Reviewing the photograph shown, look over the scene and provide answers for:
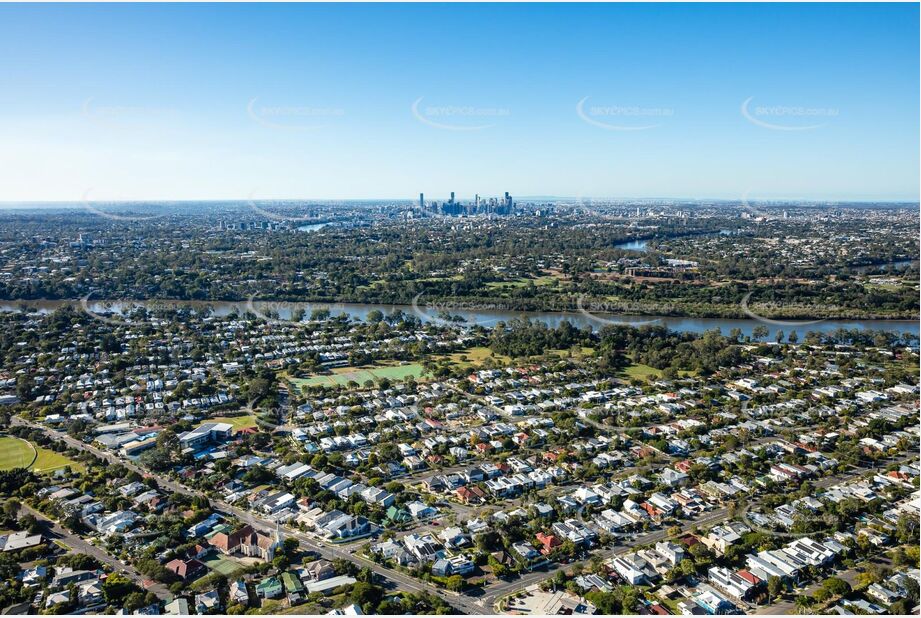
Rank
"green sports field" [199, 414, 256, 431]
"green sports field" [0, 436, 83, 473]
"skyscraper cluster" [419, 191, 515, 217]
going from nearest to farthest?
"green sports field" [0, 436, 83, 473]
"green sports field" [199, 414, 256, 431]
"skyscraper cluster" [419, 191, 515, 217]

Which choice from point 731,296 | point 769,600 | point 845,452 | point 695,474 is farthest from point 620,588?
point 731,296

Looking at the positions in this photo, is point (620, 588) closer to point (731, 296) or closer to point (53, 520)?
point (53, 520)

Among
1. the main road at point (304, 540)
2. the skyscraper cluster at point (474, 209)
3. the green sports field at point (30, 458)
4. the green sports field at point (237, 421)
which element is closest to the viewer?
the main road at point (304, 540)

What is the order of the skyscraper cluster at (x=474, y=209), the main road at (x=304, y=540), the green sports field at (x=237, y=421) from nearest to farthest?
the main road at (x=304, y=540) < the green sports field at (x=237, y=421) < the skyscraper cluster at (x=474, y=209)

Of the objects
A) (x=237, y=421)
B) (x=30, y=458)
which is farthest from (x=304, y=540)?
(x=30, y=458)

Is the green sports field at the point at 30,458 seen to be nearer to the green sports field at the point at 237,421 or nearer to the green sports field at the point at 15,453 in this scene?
the green sports field at the point at 15,453

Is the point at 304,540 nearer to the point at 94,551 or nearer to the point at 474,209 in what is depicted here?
the point at 94,551

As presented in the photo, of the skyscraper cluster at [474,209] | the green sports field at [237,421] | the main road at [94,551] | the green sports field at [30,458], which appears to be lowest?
the main road at [94,551]

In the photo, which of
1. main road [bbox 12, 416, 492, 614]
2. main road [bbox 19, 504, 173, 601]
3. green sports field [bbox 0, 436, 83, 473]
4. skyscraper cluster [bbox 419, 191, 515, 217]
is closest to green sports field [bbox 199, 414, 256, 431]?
main road [bbox 12, 416, 492, 614]

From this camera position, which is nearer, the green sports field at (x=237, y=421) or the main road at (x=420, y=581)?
the main road at (x=420, y=581)

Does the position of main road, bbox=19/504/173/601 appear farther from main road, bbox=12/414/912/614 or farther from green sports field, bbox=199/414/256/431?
green sports field, bbox=199/414/256/431

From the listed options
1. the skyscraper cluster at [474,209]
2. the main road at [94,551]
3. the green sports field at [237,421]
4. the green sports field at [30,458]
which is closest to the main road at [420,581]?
the green sports field at [30,458]
